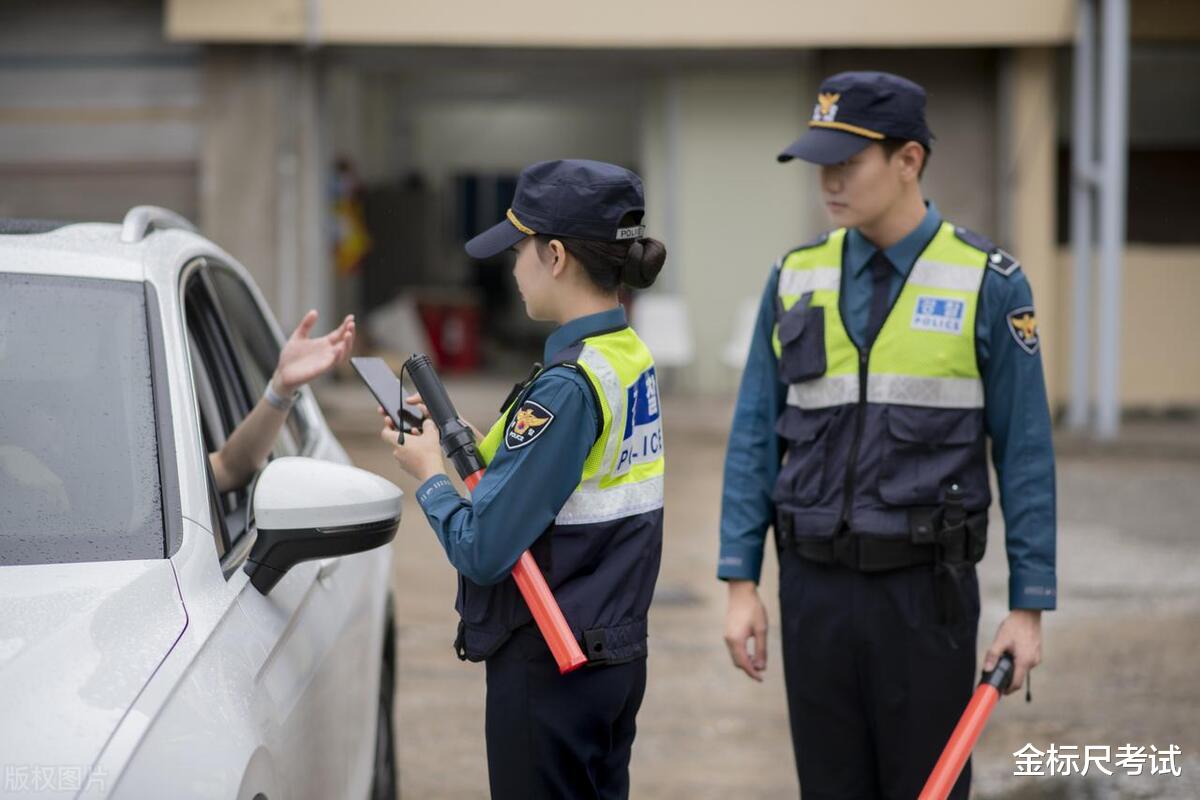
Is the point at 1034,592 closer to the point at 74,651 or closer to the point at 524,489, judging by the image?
the point at 524,489

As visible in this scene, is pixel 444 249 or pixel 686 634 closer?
pixel 686 634

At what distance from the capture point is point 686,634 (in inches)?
274

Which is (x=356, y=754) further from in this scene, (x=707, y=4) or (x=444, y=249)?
(x=444, y=249)

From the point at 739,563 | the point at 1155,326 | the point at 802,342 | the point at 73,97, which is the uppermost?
the point at 73,97

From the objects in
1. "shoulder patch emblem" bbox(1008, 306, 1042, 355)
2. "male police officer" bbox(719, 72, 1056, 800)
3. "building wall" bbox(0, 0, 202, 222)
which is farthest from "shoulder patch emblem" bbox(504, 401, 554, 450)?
"building wall" bbox(0, 0, 202, 222)

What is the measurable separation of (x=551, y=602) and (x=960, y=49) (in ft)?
39.7

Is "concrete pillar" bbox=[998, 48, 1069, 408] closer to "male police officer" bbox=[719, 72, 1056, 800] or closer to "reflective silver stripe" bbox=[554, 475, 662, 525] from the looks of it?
"male police officer" bbox=[719, 72, 1056, 800]

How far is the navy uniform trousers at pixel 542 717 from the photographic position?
279cm

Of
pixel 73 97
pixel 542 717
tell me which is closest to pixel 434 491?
pixel 542 717

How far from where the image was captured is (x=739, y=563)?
11.5ft

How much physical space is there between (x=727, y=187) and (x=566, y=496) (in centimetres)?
1268

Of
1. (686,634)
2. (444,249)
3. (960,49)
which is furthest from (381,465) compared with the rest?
(444,249)

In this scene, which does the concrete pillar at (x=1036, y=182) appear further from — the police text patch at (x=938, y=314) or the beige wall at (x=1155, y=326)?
the police text patch at (x=938, y=314)

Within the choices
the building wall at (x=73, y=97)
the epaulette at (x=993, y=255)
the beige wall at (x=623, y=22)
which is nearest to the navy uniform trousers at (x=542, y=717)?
the epaulette at (x=993, y=255)
